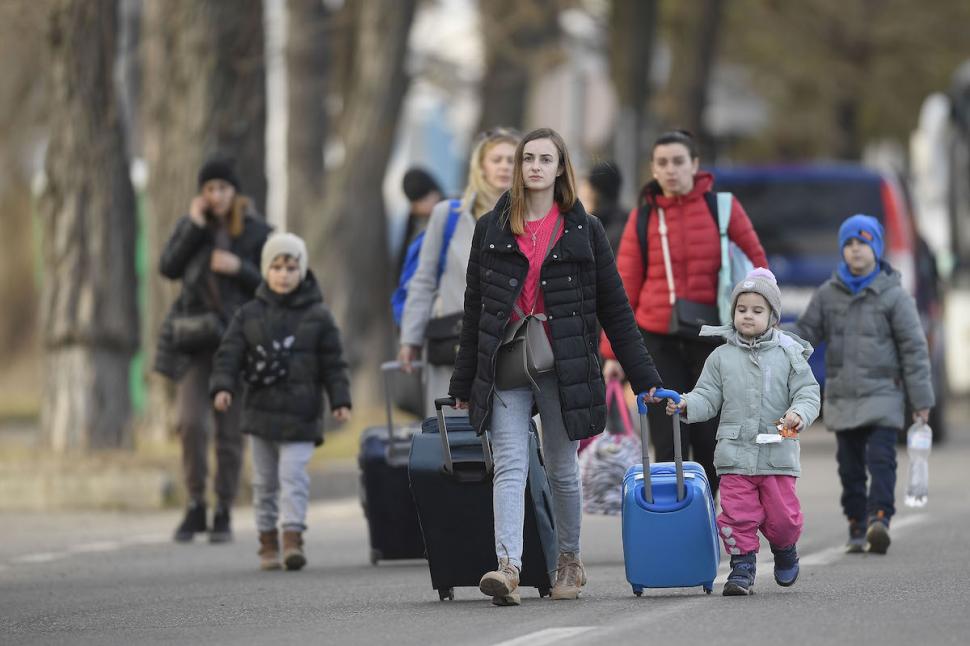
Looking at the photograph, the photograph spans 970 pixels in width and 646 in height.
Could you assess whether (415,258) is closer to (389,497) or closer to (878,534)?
(389,497)

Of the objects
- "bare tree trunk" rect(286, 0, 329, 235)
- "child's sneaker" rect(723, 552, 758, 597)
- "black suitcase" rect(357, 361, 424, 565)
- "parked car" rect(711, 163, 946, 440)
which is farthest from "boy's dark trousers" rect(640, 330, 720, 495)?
"bare tree trunk" rect(286, 0, 329, 235)

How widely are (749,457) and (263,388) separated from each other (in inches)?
119

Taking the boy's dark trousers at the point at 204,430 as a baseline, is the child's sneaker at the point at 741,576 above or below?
below

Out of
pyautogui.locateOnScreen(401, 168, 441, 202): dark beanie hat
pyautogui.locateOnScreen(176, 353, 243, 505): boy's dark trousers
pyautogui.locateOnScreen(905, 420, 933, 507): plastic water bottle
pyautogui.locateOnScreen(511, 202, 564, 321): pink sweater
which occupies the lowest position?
pyautogui.locateOnScreen(905, 420, 933, 507): plastic water bottle

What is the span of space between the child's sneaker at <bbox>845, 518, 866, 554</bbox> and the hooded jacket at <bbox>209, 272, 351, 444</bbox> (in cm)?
234

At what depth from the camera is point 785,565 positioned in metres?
9.60

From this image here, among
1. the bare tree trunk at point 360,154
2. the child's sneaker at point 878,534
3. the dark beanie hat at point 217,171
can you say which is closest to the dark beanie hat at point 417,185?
the dark beanie hat at point 217,171

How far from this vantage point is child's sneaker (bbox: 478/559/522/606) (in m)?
9.12

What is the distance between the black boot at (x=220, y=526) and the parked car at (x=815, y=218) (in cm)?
657

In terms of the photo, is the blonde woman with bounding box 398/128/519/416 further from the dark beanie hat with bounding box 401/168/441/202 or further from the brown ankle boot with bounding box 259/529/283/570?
the dark beanie hat with bounding box 401/168/441/202

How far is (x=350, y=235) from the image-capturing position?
2247 cm

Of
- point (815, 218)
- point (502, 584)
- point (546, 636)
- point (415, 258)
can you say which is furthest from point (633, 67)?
point (546, 636)

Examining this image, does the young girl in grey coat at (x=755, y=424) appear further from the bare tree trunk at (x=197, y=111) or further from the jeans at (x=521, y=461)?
the bare tree trunk at (x=197, y=111)

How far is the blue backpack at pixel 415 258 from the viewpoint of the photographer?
437 inches
